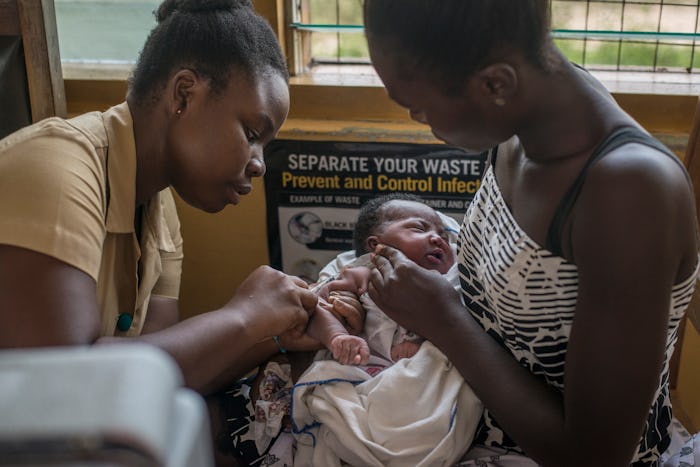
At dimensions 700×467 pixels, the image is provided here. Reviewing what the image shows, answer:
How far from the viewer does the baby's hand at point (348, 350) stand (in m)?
1.77

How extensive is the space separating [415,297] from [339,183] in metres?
1.06

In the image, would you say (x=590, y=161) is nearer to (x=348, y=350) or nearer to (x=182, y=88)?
(x=348, y=350)

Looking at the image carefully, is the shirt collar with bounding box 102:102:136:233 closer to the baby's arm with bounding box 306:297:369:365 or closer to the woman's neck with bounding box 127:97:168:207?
the woman's neck with bounding box 127:97:168:207

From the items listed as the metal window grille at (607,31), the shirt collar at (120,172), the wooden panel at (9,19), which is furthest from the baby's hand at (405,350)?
the wooden panel at (9,19)

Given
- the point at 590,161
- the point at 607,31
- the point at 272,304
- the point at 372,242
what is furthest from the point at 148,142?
the point at 607,31

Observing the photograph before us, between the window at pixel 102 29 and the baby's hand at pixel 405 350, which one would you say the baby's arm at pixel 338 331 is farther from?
the window at pixel 102 29

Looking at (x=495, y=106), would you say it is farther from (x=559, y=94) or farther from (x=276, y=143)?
(x=276, y=143)

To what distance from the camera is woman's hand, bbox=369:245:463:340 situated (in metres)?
1.65

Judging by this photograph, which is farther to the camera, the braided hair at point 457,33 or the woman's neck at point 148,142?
the woman's neck at point 148,142

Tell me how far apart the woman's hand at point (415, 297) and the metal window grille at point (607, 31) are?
1.23m

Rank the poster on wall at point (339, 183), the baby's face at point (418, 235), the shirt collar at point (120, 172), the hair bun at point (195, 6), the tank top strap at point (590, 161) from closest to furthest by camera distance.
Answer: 1. the tank top strap at point (590, 161)
2. the shirt collar at point (120, 172)
3. the hair bun at point (195, 6)
4. the baby's face at point (418, 235)
5. the poster on wall at point (339, 183)

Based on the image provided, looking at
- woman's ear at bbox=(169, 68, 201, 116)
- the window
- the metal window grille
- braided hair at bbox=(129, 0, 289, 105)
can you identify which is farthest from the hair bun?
the window

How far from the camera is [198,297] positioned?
2.92 m

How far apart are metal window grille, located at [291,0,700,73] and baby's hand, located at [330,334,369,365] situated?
131 centimetres
